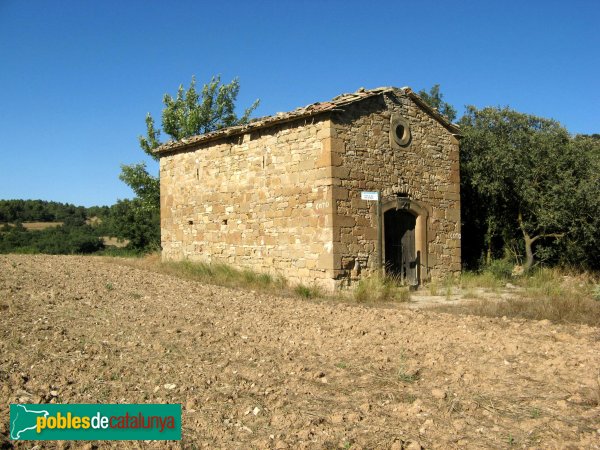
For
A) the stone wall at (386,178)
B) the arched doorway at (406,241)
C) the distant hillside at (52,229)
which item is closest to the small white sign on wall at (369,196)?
the stone wall at (386,178)

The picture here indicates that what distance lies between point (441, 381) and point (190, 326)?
3492 millimetres

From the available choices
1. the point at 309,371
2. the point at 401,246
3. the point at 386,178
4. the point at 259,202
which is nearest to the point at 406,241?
the point at 401,246

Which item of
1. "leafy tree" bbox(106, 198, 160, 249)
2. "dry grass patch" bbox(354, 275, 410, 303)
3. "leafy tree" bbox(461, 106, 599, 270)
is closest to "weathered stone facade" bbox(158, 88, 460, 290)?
"dry grass patch" bbox(354, 275, 410, 303)

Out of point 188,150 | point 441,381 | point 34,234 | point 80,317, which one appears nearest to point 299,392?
point 441,381

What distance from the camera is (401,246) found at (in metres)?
12.6

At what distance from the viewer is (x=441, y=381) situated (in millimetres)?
5066

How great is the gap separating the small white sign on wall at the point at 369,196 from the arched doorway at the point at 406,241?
0.66 meters

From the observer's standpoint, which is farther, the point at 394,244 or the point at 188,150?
the point at 188,150

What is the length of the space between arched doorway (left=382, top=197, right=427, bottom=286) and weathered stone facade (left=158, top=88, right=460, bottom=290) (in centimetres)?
4

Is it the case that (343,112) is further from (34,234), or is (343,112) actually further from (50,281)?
(34,234)

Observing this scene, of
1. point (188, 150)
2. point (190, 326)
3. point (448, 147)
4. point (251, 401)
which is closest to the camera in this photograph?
point (251, 401)

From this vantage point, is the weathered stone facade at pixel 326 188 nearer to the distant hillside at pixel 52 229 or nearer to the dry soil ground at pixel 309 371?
the dry soil ground at pixel 309 371

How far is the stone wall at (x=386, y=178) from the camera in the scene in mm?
11188

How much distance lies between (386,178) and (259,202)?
3.15 metres
